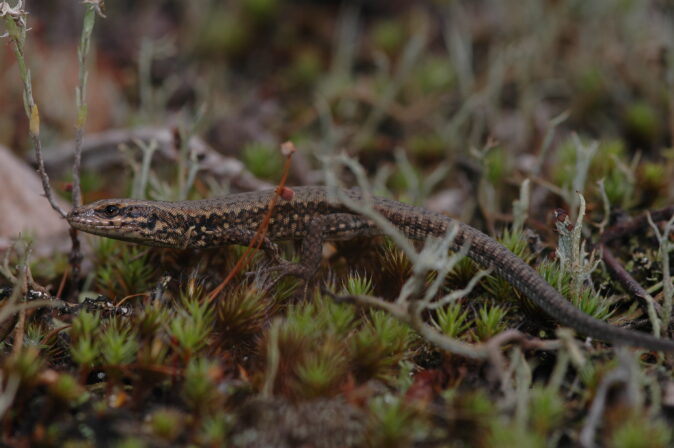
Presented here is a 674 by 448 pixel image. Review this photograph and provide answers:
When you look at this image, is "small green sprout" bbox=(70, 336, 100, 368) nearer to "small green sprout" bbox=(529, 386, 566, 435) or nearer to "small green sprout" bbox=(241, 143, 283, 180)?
"small green sprout" bbox=(529, 386, 566, 435)

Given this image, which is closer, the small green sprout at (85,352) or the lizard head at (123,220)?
the small green sprout at (85,352)

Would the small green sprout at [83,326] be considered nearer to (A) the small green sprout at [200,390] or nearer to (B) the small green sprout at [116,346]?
(B) the small green sprout at [116,346]

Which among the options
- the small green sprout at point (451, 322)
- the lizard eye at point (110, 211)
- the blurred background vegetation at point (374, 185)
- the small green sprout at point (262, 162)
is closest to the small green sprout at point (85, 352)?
the blurred background vegetation at point (374, 185)

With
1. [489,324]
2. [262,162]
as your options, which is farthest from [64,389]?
[262,162]

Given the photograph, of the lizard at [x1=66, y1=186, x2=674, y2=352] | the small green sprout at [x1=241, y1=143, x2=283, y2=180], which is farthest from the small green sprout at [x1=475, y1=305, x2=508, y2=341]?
the small green sprout at [x1=241, y1=143, x2=283, y2=180]

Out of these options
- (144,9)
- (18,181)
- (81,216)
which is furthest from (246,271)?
(144,9)

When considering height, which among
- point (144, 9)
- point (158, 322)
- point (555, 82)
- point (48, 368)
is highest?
point (144, 9)

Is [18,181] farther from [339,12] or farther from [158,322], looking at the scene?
[339,12]
